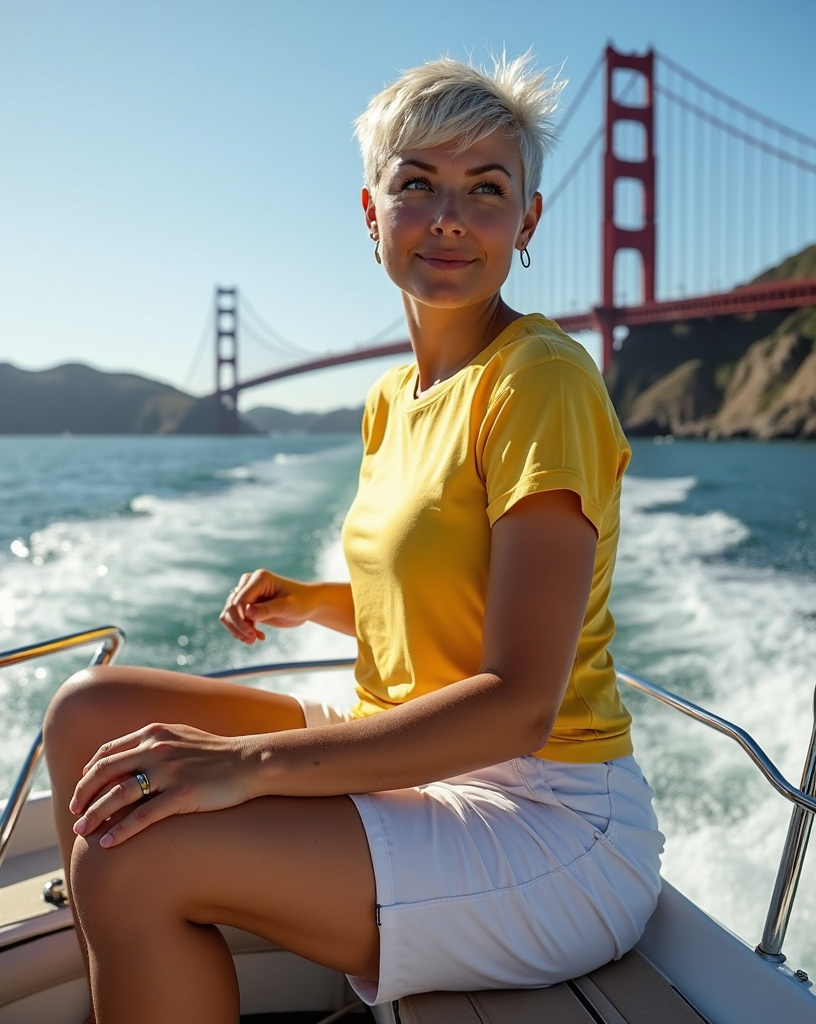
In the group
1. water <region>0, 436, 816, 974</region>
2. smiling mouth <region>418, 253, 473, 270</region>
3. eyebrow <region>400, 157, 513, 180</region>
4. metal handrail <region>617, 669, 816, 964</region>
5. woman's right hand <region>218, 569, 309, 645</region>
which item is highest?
eyebrow <region>400, 157, 513, 180</region>

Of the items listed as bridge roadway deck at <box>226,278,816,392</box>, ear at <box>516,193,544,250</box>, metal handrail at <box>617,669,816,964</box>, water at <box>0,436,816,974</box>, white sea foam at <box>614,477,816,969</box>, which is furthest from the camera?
bridge roadway deck at <box>226,278,816,392</box>

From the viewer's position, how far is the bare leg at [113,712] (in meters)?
0.73

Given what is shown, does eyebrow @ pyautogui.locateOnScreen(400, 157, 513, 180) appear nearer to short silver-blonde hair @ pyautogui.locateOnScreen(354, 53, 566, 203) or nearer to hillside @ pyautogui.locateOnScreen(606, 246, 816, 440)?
short silver-blonde hair @ pyautogui.locateOnScreen(354, 53, 566, 203)

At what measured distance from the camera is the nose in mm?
721

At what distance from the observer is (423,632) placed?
68 cm

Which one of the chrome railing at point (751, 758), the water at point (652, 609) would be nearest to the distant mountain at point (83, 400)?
the water at point (652, 609)

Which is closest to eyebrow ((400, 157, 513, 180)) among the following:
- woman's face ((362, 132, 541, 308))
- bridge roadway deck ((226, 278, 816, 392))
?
woman's face ((362, 132, 541, 308))

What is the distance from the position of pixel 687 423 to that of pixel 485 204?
24.3 m

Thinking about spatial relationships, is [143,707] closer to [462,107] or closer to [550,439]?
[550,439]

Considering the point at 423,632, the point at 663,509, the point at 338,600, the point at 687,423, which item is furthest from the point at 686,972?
the point at 687,423

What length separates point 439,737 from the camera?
1.90 ft

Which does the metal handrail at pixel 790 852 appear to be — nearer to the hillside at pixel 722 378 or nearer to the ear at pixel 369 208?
the ear at pixel 369 208

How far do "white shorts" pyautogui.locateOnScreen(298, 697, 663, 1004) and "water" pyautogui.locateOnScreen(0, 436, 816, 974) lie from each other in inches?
44.0

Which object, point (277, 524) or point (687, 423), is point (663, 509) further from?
point (687, 423)
